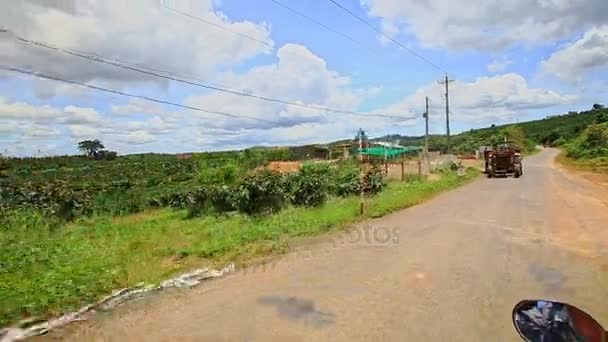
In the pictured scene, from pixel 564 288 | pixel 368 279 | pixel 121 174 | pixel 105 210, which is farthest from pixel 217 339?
pixel 121 174

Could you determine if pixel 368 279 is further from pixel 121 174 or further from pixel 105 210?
pixel 121 174

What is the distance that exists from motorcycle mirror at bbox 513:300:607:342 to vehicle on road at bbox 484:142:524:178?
3345 cm

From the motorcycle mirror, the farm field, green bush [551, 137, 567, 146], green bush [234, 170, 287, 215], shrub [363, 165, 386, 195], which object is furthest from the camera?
green bush [551, 137, 567, 146]

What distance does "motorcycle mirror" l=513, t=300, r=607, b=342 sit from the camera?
233cm

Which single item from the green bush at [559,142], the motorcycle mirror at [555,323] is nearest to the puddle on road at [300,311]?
the motorcycle mirror at [555,323]

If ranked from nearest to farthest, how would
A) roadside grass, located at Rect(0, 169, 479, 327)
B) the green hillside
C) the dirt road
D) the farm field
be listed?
the dirt road
roadside grass, located at Rect(0, 169, 479, 327)
the farm field
the green hillside

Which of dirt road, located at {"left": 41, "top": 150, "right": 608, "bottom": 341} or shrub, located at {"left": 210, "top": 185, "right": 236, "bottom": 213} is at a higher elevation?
shrub, located at {"left": 210, "top": 185, "right": 236, "bottom": 213}

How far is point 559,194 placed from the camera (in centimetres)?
2117

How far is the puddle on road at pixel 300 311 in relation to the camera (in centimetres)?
620

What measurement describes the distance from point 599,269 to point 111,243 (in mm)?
11207

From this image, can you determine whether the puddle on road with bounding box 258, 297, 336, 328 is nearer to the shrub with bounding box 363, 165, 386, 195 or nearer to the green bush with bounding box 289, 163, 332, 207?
the green bush with bounding box 289, 163, 332, 207

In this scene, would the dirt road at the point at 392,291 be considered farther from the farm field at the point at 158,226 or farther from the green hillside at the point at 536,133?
the green hillside at the point at 536,133

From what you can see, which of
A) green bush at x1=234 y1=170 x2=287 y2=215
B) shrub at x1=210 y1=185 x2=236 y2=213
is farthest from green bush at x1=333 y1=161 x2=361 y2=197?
shrub at x1=210 y1=185 x2=236 y2=213

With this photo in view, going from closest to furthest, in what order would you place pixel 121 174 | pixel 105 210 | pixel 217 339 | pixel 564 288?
pixel 217 339 < pixel 564 288 < pixel 105 210 < pixel 121 174
